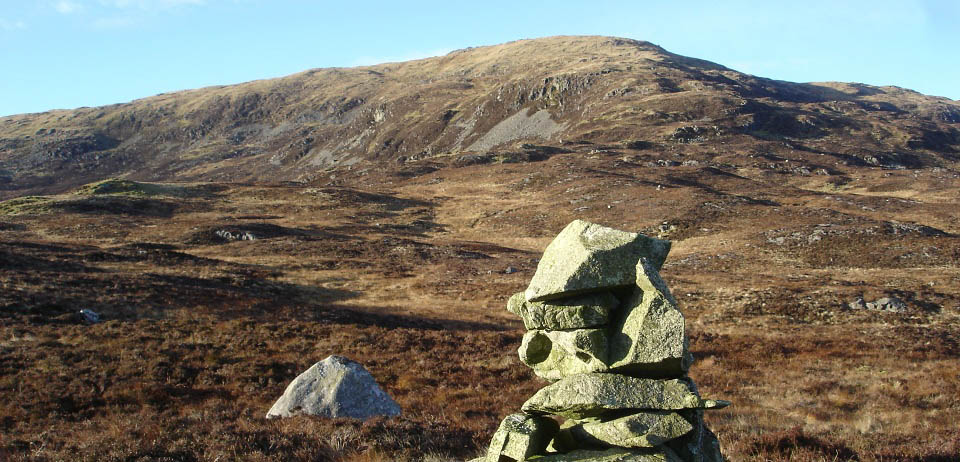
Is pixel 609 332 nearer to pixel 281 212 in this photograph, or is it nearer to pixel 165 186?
pixel 281 212

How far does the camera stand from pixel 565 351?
797 cm

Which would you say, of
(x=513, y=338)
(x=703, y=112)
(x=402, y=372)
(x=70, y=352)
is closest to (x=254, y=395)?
(x=402, y=372)

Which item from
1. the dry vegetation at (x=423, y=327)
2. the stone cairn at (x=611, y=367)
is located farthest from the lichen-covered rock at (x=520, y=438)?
the dry vegetation at (x=423, y=327)

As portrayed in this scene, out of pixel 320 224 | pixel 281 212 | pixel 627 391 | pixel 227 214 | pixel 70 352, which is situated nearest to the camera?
pixel 627 391

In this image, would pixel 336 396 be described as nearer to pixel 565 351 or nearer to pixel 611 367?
pixel 565 351

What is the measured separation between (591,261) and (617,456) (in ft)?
8.39

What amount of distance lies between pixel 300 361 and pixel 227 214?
68764mm

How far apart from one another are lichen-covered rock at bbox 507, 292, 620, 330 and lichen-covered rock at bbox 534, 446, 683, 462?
5.53 ft

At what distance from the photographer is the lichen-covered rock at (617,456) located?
6.39m

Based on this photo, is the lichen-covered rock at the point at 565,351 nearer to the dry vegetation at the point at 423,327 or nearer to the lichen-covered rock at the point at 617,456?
the lichen-covered rock at the point at 617,456

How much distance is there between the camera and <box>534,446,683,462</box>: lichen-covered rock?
21.0ft

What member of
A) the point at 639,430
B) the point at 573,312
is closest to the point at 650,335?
the point at 573,312

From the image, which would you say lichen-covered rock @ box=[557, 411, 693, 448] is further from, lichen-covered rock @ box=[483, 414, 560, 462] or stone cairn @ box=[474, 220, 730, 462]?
lichen-covered rock @ box=[483, 414, 560, 462]

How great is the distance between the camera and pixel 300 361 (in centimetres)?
2109
